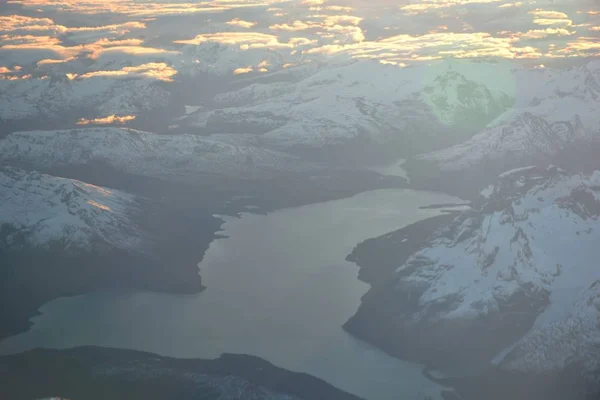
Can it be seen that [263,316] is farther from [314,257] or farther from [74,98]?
[74,98]

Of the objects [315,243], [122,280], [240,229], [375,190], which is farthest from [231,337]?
[375,190]

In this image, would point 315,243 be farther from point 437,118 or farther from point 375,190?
point 437,118

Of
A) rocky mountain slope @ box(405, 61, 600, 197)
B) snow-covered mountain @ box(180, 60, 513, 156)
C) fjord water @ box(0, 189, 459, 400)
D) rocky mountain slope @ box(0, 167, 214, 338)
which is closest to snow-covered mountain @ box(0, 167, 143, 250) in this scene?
rocky mountain slope @ box(0, 167, 214, 338)

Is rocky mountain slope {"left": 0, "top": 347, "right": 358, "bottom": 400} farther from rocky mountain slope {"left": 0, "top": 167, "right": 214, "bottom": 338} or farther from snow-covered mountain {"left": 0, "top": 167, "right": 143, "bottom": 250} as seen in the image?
snow-covered mountain {"left": 0, "top": 167, "right": 143, "bottom": 250}

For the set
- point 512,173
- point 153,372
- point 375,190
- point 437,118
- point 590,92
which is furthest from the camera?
point 437,118

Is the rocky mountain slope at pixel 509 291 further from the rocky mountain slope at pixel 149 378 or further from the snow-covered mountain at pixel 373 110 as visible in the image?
the snow-covered mountain at pixel 373 110

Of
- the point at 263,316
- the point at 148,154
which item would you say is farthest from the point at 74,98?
the point at 263,316

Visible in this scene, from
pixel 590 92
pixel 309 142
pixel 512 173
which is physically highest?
pixel 512 173
